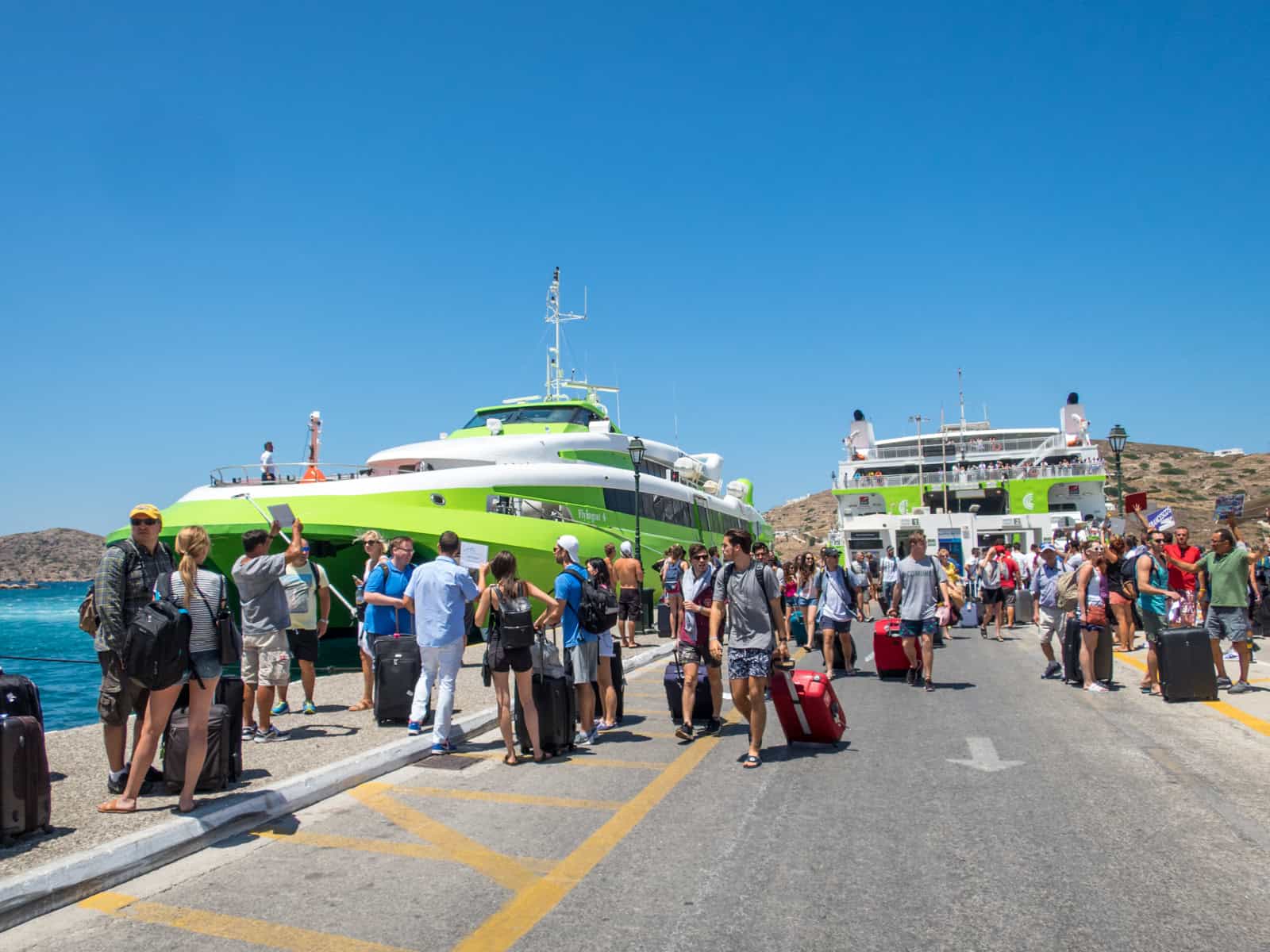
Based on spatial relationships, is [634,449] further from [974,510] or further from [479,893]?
[974,510]

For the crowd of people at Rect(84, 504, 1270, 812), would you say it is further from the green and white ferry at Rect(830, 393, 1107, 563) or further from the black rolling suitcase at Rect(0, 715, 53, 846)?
the green and white ferry at Rect(830, 393, 1107, 563)

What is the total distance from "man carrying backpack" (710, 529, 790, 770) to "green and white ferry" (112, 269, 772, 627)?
29.7 ft

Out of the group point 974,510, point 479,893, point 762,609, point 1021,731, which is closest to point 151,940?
point 479,893

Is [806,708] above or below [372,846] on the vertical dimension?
above

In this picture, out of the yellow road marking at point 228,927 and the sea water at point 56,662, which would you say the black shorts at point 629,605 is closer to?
the sea water at point 56,662

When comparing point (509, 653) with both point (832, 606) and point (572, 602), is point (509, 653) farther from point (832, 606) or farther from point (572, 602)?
point (832, 606)

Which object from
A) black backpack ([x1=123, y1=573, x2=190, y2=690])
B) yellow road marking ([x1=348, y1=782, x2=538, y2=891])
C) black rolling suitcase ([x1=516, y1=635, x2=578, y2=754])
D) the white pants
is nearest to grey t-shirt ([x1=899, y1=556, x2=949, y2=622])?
black rolling suitcase ([x1=516, y1=635, x2=578, y2=754])

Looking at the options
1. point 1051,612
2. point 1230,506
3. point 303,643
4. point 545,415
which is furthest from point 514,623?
point 545,415

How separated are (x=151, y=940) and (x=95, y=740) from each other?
4.62 metres

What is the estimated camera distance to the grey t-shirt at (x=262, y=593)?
7.09 metres

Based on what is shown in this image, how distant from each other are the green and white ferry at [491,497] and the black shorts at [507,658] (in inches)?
331

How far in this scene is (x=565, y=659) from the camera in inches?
302

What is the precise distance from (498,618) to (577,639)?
38.0 inches

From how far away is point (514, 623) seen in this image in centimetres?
676
